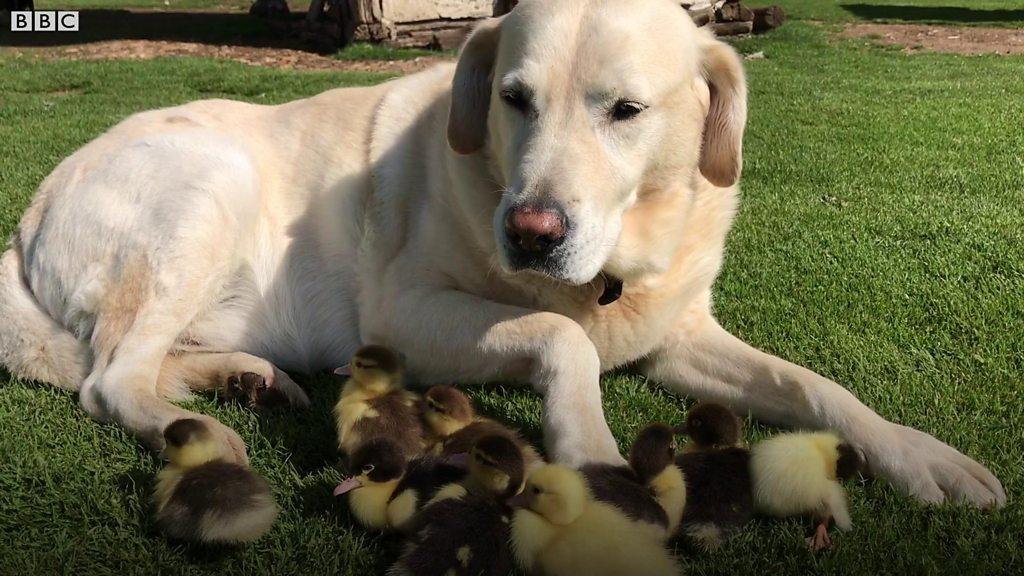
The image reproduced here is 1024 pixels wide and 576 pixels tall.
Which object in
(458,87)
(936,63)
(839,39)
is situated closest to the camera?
(458,87)

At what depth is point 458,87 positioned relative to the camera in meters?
2.79

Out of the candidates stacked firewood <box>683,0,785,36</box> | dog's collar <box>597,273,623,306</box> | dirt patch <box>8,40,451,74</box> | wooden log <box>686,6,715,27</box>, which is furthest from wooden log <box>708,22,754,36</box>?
dog's collar <box>597,273,623,306</box>

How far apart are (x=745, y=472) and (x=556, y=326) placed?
74cm

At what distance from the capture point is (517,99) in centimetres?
247

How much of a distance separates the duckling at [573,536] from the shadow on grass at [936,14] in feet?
60.3

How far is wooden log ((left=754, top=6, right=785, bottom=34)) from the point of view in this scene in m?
13.7

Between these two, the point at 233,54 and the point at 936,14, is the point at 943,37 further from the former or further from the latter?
the point at 233,54

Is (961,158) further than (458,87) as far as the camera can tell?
Yes

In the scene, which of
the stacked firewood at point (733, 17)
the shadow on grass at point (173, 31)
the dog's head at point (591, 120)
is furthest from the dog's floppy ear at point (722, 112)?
the shadow on grass at point (173, 31)

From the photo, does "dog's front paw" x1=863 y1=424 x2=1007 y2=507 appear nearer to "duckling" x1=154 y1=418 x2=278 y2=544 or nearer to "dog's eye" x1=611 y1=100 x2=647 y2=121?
"dog's eye" x1=611 y1=100 x2=647 y2=121

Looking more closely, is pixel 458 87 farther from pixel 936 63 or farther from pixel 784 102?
pixel 936 63

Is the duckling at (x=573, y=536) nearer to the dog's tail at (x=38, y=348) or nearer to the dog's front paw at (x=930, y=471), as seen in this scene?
the dog's front paw at (x=930, y=471)

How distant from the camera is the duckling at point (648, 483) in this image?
187 centimetres

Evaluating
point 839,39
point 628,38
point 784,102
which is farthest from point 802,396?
point 839,39
